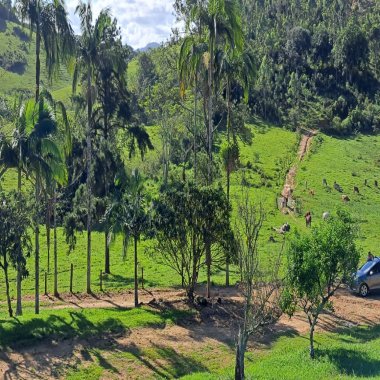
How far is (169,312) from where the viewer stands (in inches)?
1026

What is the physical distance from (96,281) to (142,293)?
4955 millimetres

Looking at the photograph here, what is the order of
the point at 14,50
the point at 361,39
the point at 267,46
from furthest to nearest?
the point at 14,50, the point at 267,46, the point at 361,39

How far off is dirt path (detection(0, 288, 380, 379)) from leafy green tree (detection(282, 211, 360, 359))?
160 inches

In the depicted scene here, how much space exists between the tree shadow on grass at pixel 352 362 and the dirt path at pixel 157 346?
3.41 meters

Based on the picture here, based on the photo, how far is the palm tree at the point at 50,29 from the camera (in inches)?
1001

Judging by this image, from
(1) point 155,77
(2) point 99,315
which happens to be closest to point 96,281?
(2) point 99,315

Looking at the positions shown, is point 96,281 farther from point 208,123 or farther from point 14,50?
point 14,50

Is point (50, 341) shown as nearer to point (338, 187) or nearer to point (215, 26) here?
point (215, 26)

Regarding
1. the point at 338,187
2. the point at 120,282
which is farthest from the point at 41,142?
the point at 338,187

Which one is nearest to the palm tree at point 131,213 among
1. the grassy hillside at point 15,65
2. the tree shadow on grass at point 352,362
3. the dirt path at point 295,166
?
the tree shadow on grass at point 352,362

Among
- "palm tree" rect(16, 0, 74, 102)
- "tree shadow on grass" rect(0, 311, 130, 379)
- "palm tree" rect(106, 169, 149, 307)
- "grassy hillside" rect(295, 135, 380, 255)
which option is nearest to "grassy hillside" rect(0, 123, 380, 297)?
"grassy hillside" rect(295, 135, 380, 255)

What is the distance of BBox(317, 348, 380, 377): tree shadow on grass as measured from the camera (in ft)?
62.1

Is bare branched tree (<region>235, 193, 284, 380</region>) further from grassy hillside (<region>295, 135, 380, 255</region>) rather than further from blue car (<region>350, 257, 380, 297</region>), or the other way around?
grassy hillside (<region>295, 135, 380, 255</region>)

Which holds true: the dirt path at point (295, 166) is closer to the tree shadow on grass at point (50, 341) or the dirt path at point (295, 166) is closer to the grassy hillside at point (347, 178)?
the grassy hillside at point (347, 178)
